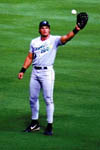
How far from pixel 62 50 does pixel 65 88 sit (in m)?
3.63

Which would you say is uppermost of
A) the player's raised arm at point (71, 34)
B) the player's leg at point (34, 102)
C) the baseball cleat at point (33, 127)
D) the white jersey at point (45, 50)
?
the player's raised arm at point (71, 34)

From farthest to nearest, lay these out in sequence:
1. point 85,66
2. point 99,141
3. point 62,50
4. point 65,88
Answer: point 62,50 < point 85,66 < point 65,88 < point 99,141

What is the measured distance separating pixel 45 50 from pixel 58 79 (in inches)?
158

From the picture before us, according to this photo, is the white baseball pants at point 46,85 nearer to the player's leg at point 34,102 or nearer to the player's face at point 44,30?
the player's leg at point 34,102

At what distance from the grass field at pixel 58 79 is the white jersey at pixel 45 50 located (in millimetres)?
1209

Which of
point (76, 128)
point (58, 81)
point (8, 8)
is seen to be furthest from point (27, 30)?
point (76, 128)

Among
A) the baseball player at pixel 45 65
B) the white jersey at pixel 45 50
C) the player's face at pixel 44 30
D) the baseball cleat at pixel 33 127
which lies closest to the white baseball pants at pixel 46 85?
the baseball player at pixel 45 65

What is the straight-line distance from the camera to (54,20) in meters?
20.4

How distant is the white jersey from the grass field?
1.21 m

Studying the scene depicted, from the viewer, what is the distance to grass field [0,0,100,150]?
10.4 m

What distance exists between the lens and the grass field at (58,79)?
10362 mm

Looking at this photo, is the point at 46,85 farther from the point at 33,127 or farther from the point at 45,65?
the point at 33,127

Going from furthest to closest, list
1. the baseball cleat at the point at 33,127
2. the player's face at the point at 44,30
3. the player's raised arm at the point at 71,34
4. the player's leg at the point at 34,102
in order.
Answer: the baseball cleat at the point at 33,127
the player's leg at the point at 34,102
the player's face at the point at 44,30
the player's raised arm at the point at 71,34

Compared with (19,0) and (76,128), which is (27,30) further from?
(76,128)
